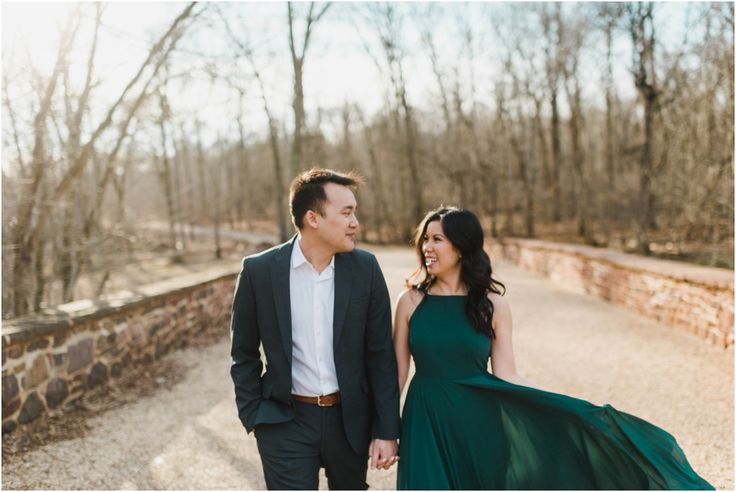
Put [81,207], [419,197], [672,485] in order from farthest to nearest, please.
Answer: [419,197], [81,207], [672,485]

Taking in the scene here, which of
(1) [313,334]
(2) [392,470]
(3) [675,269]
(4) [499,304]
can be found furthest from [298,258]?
(3) [675,269]

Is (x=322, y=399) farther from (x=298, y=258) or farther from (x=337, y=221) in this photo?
(x=337, y=221)

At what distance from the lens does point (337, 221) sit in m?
2.69

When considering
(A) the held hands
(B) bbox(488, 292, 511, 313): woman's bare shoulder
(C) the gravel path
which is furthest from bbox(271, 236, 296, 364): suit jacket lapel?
(C) the gravel path

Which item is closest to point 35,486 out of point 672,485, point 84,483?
point 84,483

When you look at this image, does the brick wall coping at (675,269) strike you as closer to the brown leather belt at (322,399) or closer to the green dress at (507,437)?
the green dress at (507,437)

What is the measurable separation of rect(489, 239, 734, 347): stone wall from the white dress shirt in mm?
2220

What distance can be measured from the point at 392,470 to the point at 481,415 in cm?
191

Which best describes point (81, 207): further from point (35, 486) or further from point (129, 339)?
point (35, 486)

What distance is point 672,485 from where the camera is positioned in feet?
8.55

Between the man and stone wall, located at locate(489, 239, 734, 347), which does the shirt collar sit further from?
stone wall, located at locate(489, 239, 734, 347)

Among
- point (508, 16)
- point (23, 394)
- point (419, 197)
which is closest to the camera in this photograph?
point (23, 394)

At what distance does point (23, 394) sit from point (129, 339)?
75.4 inches

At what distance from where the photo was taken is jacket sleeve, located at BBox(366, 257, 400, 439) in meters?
2.71
